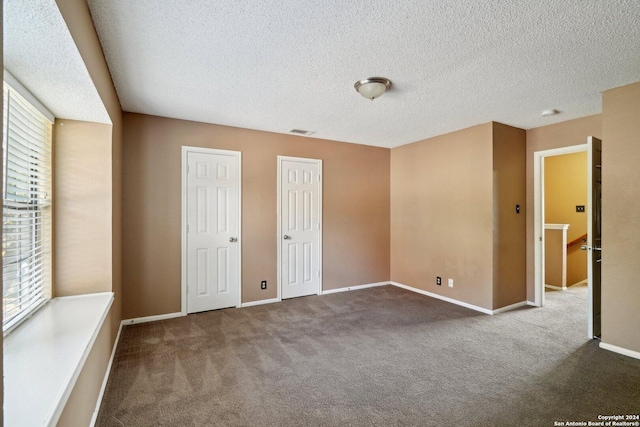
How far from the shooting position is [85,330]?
1837mm

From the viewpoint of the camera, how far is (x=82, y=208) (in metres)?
2.43

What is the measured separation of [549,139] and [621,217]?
64.1 inches

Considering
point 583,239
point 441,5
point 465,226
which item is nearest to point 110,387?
point 441,5

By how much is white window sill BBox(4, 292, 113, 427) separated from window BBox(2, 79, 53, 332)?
120 millimetres

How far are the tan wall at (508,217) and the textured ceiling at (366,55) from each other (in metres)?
0.55

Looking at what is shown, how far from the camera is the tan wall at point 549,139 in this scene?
11.9 ft

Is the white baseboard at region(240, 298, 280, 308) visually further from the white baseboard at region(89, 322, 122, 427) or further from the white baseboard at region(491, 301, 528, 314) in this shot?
the white baseboard at region(491, 301, 528, 314)

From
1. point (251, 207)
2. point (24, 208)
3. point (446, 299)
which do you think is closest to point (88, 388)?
point (24, 208)

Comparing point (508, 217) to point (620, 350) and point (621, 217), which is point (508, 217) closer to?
point (621, 217)

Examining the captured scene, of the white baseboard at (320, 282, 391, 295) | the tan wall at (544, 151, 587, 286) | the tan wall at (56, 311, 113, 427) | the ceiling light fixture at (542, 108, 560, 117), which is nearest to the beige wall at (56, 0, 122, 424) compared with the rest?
the tan wall at (56, 311, 113, 427)

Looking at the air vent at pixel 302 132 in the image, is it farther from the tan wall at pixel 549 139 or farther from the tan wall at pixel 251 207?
the tan wall at pixel 549 139

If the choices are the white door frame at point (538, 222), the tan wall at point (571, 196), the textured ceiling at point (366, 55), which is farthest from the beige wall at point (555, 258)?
the textured ceiling at point (366, 55)

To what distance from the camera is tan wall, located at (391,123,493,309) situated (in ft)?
13.1

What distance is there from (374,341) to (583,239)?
4.98 metres
